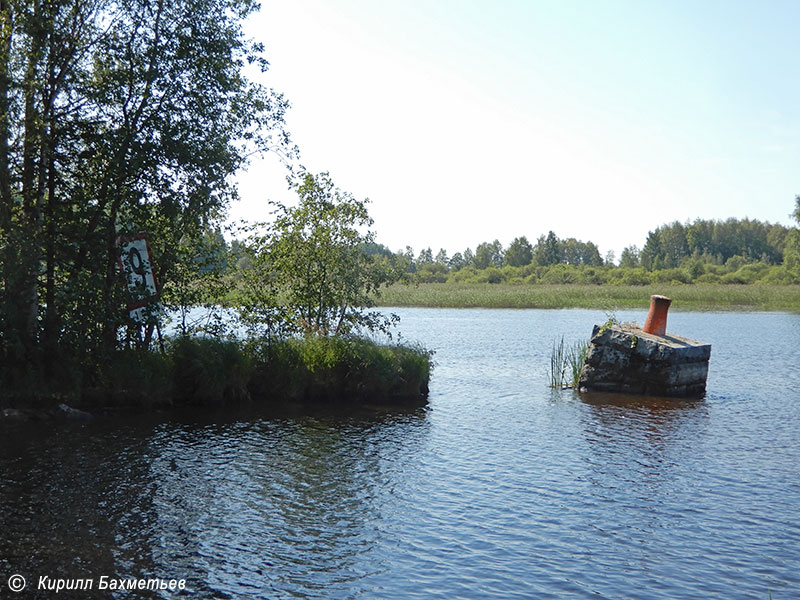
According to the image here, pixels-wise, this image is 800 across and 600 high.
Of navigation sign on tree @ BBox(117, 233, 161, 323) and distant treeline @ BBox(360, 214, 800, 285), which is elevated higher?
distant treeline @ BBox(360, 214, 800, 285)

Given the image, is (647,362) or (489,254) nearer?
(647,362)

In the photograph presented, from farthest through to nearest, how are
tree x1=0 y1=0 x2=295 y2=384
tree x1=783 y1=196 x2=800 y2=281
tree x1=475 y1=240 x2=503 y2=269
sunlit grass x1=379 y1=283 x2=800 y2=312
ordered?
1. tree x1=475 y1=240 x2=503 y2=269
2. tree x1=783 y1=196 x2=800 y2=281
3. sunlit grass x1=379 y1=283 x2=800 y2=312
4. tree x1=0 y1=0 x2=295 y2=384

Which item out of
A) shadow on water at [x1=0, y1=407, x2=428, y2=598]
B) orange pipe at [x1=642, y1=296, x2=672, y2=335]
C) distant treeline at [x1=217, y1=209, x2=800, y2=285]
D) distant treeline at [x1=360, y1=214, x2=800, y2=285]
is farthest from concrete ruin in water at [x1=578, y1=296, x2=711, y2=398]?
distant treeline at [x1=360, y1=214, x2=800, y2=285]

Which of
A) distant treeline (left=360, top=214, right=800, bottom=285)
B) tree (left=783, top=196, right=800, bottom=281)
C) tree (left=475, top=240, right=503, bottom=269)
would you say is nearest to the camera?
tree (left=783, top=196, right=800, bottom=281)

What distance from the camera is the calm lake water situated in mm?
8680

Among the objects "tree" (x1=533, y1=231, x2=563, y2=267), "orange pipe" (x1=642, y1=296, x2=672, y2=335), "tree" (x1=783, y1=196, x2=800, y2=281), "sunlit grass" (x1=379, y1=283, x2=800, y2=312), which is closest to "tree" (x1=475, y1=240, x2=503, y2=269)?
"tree" (x1=533, y1=231, x2=563, y2=267)

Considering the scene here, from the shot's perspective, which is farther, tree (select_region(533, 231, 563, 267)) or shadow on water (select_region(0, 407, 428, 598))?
tree (select_region(533, 231, 563, 267))

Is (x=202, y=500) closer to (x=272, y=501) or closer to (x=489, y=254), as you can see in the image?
(x=272, y=501)

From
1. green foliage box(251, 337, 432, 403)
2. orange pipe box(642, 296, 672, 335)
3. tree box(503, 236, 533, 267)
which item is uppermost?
tree box(503, 236, 533, 267)

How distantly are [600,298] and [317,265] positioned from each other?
173 ft

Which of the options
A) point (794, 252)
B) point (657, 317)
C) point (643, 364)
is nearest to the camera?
point (643, 364)

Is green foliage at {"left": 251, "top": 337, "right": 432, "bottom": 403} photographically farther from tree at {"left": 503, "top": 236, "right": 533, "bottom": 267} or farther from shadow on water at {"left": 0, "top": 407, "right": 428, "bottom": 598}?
tree at {"left": 503, "top": 236, "right": 533, "bottom": 267}

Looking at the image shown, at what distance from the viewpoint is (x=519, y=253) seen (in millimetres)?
148125

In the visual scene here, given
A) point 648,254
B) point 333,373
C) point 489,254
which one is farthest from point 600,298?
point 648,254
